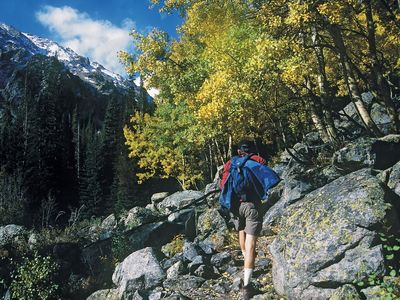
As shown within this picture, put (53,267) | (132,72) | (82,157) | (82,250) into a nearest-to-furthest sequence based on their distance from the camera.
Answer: (53,267) → (82,250) → (132,72) → (82,157)

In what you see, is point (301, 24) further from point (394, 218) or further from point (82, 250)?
point (82, 250)

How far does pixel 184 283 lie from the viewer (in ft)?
26.4

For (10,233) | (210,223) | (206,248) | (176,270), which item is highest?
(10,233)

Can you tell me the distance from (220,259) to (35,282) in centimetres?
421

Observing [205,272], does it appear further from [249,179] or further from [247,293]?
[249,179]

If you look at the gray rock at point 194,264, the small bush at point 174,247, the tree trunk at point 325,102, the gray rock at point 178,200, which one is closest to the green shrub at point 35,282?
the small bush at point 174,247

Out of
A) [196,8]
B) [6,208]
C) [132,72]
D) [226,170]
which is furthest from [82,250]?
[6,208]

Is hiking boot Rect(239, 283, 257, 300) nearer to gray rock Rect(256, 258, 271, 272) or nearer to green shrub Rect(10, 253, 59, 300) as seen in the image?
gray rock Rect(256, 258, 271, 272)

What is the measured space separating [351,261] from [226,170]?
243cm

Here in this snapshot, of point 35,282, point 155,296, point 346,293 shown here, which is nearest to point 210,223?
point 155,296

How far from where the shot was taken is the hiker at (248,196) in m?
6.64

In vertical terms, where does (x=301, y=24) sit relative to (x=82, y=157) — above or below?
below

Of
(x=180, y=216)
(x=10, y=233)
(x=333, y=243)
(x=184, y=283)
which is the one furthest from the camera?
(x=10, y=233)

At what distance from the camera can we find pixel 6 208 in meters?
25.3
